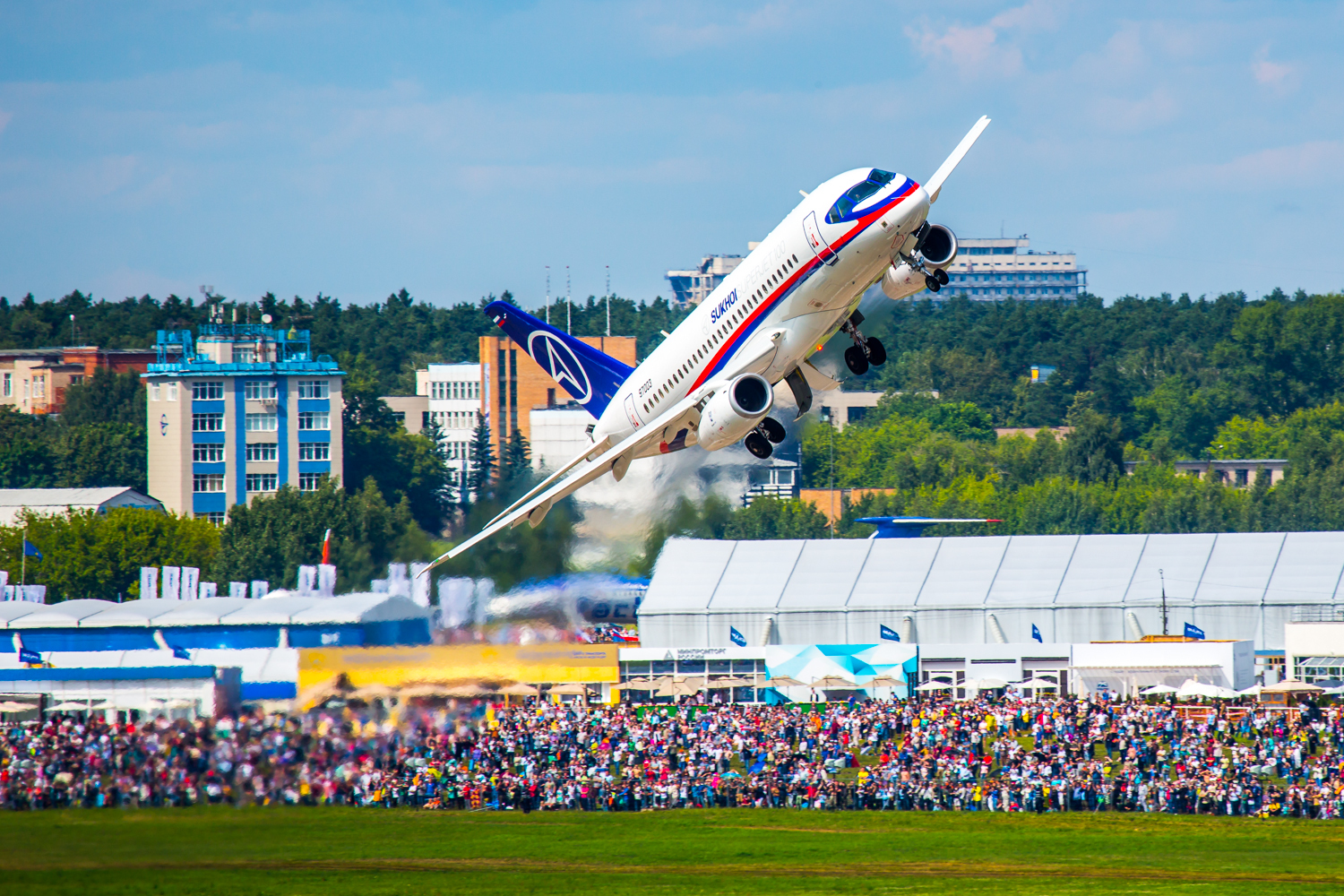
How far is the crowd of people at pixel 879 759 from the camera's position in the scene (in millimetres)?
54719

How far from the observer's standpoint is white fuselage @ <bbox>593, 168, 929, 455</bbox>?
40.4 m

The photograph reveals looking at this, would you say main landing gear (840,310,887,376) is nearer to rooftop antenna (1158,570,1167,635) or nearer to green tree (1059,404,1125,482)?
rooftop antenna (1158,570,1167,635)

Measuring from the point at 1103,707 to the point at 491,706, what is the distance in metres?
26.5

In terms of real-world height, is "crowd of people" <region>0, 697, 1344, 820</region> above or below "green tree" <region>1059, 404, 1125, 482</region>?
below

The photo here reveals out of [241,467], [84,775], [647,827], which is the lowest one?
[647,827]

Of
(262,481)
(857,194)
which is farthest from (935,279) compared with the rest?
(262,481)

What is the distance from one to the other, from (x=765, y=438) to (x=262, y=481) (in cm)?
11519

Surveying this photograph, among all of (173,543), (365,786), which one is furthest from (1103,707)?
(173,543)

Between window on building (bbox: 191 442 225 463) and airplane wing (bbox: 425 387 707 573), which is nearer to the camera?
airplane wing (bbox: 425 387 707 573)

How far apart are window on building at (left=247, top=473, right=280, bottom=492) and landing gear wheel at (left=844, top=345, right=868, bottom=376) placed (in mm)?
114753

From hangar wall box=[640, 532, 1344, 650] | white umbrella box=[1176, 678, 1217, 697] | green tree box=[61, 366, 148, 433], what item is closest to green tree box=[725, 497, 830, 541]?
hangar wall box=[640, 532, 1344, 650]

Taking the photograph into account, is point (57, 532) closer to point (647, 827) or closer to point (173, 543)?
point (173, 543)

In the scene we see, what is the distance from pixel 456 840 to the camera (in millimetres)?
52312

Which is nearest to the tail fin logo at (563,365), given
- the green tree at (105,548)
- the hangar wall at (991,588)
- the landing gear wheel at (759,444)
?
the landing gear wheel at (759,444)
